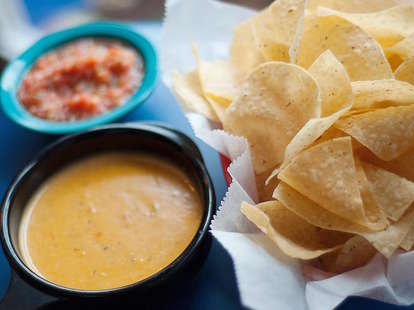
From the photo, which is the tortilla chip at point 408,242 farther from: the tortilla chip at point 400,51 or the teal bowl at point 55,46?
the teal bowl at point 55,46

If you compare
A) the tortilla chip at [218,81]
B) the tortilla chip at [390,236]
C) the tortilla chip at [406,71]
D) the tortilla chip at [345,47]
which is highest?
the tortilla chip at [345,47]

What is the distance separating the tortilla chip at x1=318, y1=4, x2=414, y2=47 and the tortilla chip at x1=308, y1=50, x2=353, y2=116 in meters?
0.15

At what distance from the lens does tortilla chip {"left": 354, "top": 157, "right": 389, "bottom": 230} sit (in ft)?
3.48

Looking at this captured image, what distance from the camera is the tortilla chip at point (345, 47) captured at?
1.21 meters

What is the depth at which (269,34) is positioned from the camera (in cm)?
136

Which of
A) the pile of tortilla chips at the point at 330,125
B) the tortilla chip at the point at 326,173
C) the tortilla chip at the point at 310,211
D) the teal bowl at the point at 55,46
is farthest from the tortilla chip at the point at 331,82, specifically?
the teal bowl at the point at 55,46

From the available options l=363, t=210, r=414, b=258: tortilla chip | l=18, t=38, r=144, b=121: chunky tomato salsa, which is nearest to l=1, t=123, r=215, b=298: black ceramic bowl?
l=18, t=38, r=144, b=121: chunky tomato salsa

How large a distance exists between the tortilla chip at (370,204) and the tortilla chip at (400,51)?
12.5 inches

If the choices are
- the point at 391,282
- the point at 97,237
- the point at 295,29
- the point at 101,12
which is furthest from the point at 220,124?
the point at 101,12

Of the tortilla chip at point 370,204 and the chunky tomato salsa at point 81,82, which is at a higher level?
the chunky tomato salsa at point 81,82

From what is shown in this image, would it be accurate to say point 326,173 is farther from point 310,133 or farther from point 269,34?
point 269,34

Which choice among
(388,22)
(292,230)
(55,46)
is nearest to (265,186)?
(292,230)

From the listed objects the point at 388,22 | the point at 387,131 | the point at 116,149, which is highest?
the point at 388,22

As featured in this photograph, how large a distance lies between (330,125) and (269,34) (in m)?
0.35
